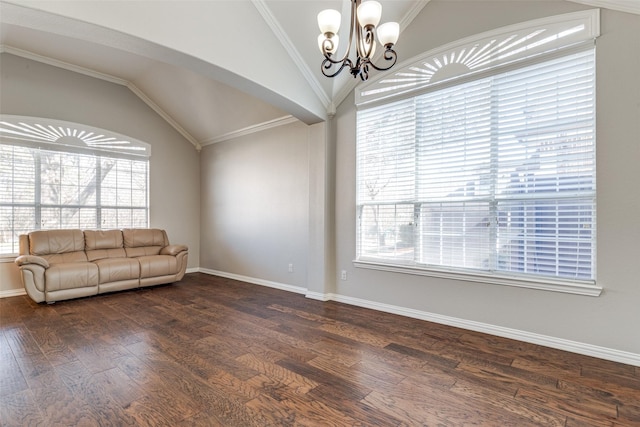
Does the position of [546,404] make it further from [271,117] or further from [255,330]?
[271,117]

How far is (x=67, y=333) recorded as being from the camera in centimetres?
315

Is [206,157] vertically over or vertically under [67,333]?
over

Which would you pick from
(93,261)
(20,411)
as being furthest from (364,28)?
(93,261)

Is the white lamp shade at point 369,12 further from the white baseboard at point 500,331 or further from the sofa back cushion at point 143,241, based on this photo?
the sofa back cushion at point 143,241

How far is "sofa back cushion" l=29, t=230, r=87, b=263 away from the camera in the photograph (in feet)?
14.9

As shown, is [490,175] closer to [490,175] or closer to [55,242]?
[490,175]

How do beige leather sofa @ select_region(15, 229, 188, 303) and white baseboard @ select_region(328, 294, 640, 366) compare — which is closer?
white baseboard @ select_region(328, 294, 640, 366)

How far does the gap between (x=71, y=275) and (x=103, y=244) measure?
96 cm

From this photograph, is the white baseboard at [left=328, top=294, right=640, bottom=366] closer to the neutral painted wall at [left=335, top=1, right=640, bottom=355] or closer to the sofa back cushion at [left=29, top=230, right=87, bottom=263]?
the neutral painted wall at [left=335, top=1, right=640, bottom=355]

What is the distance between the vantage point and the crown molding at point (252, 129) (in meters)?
5.14

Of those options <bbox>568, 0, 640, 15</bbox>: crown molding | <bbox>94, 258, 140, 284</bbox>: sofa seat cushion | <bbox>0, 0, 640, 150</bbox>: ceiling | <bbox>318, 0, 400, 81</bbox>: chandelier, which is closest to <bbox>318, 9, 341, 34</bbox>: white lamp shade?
<bbox>318, 0, 400, 81</bbox>: chandelier

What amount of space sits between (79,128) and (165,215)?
2.00m

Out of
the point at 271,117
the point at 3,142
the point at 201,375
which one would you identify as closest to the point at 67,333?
the point at 201,375

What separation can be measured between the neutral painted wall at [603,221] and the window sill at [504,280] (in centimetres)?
5
